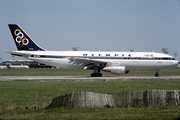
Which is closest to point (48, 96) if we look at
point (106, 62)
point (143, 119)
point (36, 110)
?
point (36, 110)

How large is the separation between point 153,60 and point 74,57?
36.7 feet

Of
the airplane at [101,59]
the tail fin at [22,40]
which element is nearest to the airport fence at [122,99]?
the airplane at [101,59]

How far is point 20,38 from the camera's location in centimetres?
5728

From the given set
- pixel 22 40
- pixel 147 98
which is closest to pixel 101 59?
pixel 22 40

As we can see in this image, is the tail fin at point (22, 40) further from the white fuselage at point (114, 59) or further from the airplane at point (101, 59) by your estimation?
the white fuselage at point (114, 59)

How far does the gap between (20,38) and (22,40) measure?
1.43 ft

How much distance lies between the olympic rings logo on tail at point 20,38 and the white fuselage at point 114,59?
197 centimetres

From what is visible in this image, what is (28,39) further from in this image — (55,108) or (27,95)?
(55,108)

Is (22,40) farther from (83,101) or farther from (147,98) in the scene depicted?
(147,98)

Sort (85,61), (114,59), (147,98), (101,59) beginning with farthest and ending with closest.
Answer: (101,59)
(114,59)
(85,61)
(147,98)

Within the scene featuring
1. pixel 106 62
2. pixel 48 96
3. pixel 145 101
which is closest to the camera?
pixel 145 101

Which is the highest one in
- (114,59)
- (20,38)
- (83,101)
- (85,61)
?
(20,38)

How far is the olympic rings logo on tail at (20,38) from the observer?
57.1m

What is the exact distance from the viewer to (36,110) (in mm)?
20297
